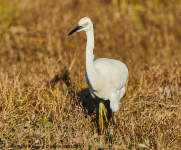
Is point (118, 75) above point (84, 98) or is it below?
above

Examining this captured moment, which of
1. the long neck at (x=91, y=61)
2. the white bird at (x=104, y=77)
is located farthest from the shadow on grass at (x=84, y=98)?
the long neck at (x=91, y=61)

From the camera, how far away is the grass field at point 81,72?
121 inches

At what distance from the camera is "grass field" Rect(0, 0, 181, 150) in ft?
10.1

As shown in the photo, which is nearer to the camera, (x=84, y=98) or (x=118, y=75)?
(x=118, y=75)

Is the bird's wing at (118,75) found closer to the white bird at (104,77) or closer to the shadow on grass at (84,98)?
the white bird at (104,77)

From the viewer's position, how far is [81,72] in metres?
4.94

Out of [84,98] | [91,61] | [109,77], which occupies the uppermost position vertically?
[91,61]

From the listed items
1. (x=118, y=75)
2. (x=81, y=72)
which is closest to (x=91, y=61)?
(x=118, y=75)

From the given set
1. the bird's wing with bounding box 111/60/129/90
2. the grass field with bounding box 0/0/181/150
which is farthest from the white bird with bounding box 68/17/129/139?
the grass field with bounding box 0/0/181/150

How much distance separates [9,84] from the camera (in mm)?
3824

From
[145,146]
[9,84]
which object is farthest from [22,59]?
[145,146]

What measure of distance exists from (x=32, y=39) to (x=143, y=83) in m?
3.83

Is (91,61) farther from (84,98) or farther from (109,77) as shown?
(84,98)

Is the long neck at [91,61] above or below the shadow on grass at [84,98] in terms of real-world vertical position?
above
